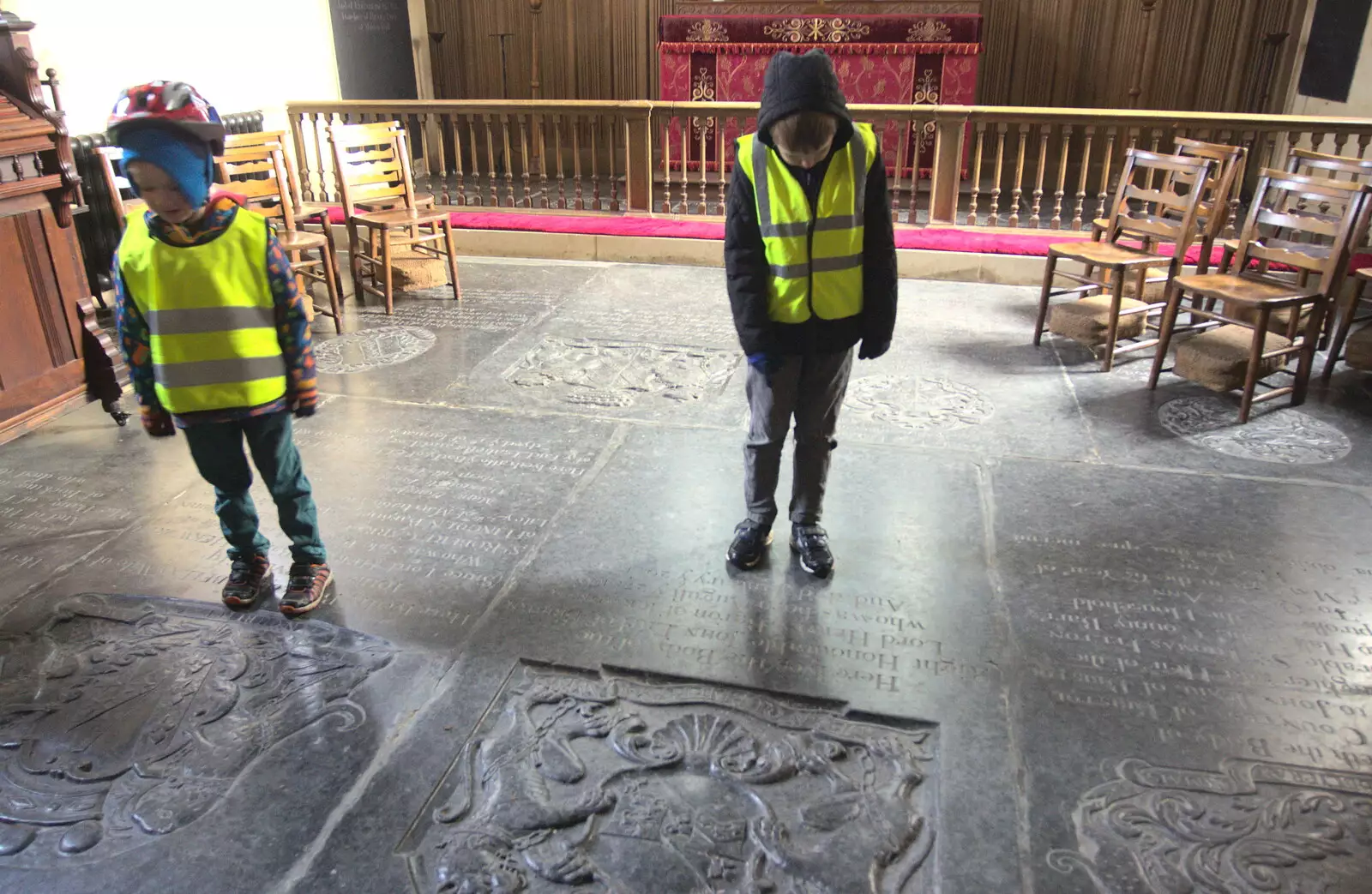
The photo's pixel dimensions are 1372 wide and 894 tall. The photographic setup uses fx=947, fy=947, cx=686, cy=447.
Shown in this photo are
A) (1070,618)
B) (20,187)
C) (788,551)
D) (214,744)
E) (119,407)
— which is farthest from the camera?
(119,407)

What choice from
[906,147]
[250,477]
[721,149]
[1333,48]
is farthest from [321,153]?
[1333,48]

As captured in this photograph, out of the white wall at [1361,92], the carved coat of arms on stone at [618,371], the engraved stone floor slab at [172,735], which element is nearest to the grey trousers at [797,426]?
the engraved stone floor slab at [172,735]

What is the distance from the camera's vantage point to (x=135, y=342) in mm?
2457

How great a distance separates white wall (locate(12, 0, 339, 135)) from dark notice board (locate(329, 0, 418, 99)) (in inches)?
4.8

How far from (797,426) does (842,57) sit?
22.4ft

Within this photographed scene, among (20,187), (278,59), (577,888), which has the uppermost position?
(278,59)

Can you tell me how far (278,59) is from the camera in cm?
795

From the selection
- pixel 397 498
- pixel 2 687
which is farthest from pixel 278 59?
pixel 2 687

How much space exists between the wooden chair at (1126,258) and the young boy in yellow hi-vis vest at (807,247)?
103 inches

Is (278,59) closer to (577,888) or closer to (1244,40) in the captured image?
(577,888)

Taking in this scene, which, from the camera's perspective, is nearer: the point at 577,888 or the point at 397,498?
the point at 577,888

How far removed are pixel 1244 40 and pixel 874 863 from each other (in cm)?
935

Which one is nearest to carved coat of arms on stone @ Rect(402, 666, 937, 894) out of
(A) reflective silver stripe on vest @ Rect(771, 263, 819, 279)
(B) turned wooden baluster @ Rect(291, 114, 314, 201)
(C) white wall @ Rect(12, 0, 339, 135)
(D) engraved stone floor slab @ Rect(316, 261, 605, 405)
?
(A) reflective silver stripe on vest @ Rect(771, 263, 819, 279)

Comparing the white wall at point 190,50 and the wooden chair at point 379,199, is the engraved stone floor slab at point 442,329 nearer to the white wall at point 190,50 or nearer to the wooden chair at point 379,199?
the wooden chair at point 379,199
